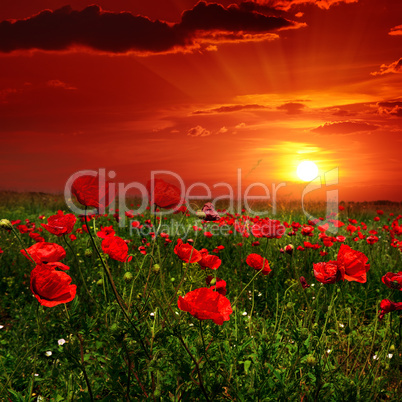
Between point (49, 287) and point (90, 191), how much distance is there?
1.40 ft

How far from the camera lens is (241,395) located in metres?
1.64

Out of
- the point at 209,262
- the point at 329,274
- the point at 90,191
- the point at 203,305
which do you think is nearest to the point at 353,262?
the point at 329,274

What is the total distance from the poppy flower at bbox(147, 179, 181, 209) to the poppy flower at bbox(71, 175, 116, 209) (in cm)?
30

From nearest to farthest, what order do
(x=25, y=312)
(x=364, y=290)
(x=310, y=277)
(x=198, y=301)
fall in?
(x=198, y=301) < (x=25, y=312) < (x=364, y=290) < (x=310, y=277)

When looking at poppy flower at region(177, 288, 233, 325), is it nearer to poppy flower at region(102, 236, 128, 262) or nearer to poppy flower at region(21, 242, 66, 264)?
poppy flower at region(102, 236, 128, 262)

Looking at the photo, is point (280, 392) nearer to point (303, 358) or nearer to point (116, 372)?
point (303, 358)

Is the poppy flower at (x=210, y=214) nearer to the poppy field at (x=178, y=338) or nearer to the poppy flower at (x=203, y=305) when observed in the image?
the poppy field at (x=178, y=338)

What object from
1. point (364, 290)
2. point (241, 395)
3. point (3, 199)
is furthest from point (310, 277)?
point (3, 199)

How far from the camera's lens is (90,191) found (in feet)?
5.62

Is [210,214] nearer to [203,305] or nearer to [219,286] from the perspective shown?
[219,286]

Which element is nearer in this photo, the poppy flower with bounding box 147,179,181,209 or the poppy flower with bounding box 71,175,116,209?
the poppy flower with bounding box 71,175,116,209

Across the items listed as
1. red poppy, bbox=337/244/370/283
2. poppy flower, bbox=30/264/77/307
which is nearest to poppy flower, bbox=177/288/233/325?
poppy flower, bbox=30/264/77/307

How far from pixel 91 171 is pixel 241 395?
115 cm

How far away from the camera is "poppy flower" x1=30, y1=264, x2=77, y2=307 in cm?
150
